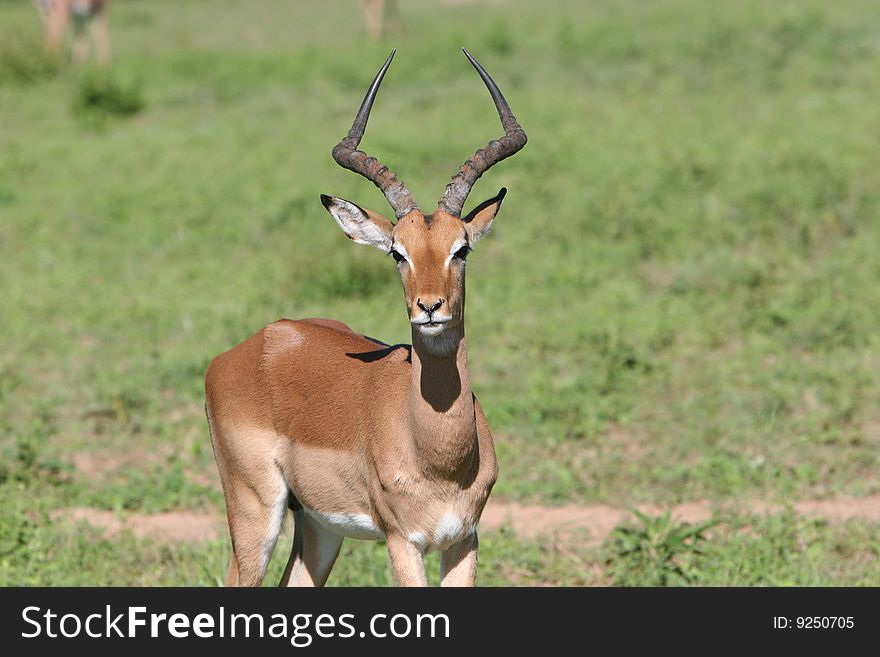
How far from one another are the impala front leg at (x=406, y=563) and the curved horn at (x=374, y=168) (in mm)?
1064

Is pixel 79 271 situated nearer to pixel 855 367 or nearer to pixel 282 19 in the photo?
pixel 855 367

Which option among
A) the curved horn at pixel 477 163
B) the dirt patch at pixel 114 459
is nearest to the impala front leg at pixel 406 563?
the curved horn at pixel 477 163

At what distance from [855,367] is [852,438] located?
884 mm

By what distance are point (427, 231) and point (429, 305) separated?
0.90 ft

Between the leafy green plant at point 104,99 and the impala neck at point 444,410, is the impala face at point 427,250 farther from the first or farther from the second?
the leafy green plant at point 104,99

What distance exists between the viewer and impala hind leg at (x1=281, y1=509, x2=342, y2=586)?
4.90 metres

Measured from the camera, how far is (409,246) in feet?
12.7

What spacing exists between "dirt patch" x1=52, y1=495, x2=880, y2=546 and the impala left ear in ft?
7.81

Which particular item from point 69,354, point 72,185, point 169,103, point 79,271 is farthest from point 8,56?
point 69,354

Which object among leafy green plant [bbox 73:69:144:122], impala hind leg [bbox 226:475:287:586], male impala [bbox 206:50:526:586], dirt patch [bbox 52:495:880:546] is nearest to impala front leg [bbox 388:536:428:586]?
male impala [bbox 206:50:526:586]

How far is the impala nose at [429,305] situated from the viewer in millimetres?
3748

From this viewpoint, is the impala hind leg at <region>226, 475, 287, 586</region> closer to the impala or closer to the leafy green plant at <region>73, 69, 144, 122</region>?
the leafy green plant at <region>73, 69, 144, 122</region>

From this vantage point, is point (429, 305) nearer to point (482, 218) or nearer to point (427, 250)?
point (427, 250)
